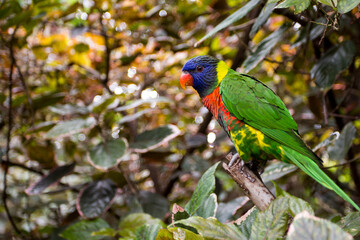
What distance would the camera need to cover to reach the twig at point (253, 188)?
863 millimetres

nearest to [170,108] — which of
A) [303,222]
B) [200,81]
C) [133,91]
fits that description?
[133,91]

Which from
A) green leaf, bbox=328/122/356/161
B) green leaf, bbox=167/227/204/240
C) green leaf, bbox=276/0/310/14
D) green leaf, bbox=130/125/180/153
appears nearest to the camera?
green leaf, bbox=167/227/204/240

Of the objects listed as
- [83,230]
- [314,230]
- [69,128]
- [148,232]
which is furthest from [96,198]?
[314,230]

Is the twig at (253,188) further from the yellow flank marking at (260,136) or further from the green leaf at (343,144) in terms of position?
the green leaf at (343,144)

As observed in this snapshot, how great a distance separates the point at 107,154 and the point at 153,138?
0.91 feet

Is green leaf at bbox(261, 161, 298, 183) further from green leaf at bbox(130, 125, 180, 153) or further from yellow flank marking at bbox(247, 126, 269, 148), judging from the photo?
green leaf at bbox(130, 125, 180, 153)

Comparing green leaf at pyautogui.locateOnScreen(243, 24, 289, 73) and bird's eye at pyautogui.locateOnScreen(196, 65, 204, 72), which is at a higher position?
green leaf at pyautogui.locateOnScreen(243, 24, 289, 73)

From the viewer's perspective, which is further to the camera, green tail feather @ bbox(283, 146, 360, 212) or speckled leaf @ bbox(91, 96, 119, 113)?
speckled leaf @ bbox(91, 96, 119, 113)

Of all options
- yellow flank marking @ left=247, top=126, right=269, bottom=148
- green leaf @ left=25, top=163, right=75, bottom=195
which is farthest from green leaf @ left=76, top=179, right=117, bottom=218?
yellow flank marking @ left=247, top=126, right=269, bottom=148

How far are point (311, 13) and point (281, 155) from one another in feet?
2.36

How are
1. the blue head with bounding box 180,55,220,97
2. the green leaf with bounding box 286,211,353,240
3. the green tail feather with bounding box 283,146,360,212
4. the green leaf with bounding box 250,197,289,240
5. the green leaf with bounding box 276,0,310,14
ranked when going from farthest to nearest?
the blue head with bounding box 180,55,220,97 → the green tail feather with bounding box 283,146,360,212 → the green leaf with bounding box 276,0,310,14 → the green leaf with bounding box 250,197,289,240 → the green leaf with bounding box 286,211,353,240

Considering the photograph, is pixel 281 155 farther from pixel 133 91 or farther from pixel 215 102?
Result: pixel 133 91

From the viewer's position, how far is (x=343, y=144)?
155cm

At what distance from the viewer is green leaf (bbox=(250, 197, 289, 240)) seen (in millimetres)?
667
